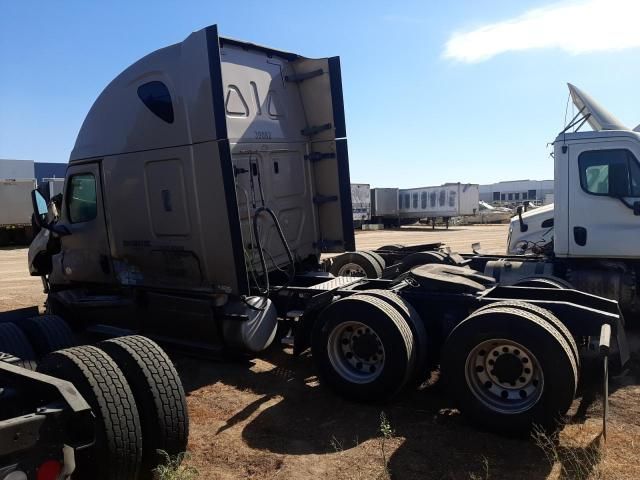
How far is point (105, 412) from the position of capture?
3123 mm

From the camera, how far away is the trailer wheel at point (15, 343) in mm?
4867

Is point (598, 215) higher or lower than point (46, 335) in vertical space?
higher

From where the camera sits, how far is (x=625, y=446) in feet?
13.4

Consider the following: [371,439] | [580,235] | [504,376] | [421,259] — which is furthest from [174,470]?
[580,235]

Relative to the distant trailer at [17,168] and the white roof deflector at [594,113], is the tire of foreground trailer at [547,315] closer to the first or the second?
the white roof deflector at [594,113]

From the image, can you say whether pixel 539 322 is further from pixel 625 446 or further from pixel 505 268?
pixel 505 268

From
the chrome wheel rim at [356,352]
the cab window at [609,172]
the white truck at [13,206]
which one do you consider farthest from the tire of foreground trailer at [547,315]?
the white truck at [13,206]

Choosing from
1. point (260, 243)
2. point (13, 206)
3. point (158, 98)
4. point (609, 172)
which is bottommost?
point (260, 243)

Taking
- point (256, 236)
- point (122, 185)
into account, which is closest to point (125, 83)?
point (122, 185)

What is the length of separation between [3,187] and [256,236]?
76.8ft

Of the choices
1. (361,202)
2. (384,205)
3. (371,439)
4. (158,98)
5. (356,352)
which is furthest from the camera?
(384,205)

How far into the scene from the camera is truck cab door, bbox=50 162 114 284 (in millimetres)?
7156

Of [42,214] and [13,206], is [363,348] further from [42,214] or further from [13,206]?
[13,206]

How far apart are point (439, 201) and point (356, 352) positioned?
3360 centimetres
